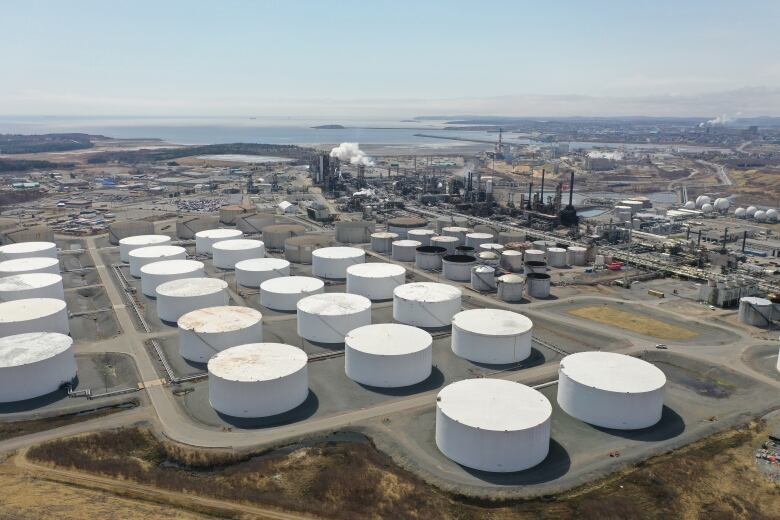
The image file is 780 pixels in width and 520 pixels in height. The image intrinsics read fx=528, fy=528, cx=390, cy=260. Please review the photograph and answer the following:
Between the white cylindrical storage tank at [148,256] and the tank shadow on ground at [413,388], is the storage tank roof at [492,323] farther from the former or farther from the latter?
the white cylindrical storage tank at [148,256]

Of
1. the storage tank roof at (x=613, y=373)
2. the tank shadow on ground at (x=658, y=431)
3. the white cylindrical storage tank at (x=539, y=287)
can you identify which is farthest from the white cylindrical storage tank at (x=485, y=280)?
the tank shadow on ground at (x=658, y=431)

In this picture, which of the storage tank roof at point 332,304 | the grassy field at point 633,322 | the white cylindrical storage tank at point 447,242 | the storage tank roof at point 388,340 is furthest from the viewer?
the white cylindrical storage tank at point 447,242

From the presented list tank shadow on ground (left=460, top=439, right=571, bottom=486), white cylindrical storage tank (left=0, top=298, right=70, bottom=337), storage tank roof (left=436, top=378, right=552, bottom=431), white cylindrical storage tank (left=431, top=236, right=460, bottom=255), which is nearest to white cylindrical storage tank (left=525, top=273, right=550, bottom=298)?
white cylindrical storage tank (left=431, top=236, right=460, bottom=255)

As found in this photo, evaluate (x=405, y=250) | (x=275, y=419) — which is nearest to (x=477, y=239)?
(x=405, y=250)

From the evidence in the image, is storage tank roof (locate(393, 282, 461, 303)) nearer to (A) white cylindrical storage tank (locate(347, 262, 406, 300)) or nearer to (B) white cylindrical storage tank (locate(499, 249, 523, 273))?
(A) white cylindrical storage tank (locate(347, 262, 406, 300))

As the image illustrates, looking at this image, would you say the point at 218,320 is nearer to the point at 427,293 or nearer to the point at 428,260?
the point at 427,293
